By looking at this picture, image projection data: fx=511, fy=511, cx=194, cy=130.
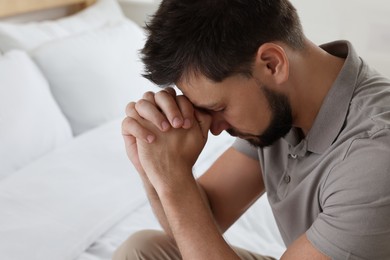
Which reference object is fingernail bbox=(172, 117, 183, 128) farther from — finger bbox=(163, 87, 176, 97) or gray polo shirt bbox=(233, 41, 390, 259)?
gray polo shirt bbox=(233, 41, 390, 259)

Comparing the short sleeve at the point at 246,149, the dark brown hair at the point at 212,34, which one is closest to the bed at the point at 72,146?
the short sleeve at the point at 246,149

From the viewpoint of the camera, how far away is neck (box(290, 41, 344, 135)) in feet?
3.40

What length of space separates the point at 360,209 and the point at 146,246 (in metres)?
0.54

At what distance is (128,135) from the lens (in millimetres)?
1145

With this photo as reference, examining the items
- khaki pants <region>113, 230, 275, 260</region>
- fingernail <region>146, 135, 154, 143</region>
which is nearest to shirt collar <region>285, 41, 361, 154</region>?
fingernail <region>146, 135, 154, 143</region>

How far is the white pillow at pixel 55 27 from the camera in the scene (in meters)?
2.11

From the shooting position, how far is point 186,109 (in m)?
1.07

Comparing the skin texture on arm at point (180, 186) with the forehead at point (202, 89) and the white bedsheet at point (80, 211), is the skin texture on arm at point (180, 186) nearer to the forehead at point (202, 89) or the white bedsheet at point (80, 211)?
the forehead at point (202, 89)

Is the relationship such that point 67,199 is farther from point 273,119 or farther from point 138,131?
point 273,119

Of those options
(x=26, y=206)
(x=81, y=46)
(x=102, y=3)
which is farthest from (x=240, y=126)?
(x=102, y=3)

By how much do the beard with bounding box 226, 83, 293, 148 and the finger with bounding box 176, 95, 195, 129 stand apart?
0.32 ft

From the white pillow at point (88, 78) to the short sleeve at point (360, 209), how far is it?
1.34m

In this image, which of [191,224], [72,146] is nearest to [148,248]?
[191,224]

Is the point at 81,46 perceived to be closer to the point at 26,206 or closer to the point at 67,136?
the point at 67,136
